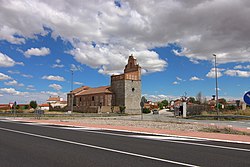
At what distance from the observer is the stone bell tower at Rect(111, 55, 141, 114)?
8556cm

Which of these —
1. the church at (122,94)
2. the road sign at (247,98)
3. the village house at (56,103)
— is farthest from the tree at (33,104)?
the road sign at (247,98)

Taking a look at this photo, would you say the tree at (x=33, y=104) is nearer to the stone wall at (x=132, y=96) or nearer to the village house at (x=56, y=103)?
the village house at (x=56, y=103)

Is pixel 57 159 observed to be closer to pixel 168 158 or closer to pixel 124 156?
pixel 124 156

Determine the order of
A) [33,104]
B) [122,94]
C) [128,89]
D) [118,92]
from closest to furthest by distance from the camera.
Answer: [122,94] < [128,89] < [118,92] < [33,104]

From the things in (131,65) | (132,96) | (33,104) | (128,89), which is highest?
(131,65)

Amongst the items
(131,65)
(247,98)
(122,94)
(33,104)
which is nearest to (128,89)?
(122,94)

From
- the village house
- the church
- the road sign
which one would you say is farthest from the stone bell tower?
the road sign

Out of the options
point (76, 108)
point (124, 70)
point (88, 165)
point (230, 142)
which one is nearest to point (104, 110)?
point (76, 108)

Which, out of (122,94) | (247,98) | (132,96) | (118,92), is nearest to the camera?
(247,98)

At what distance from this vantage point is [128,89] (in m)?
86.6

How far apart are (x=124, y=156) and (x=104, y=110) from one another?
69.1 m

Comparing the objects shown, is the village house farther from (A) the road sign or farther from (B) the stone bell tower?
(A) the road sign

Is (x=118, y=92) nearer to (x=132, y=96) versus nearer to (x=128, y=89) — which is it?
(x=128, y=89)

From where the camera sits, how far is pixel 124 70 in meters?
97.7
